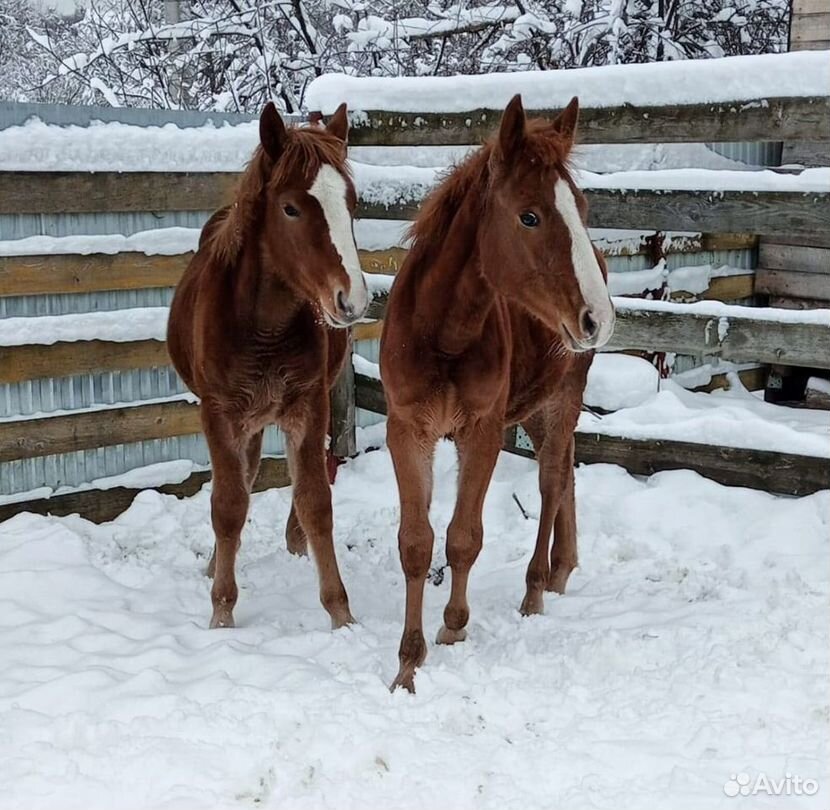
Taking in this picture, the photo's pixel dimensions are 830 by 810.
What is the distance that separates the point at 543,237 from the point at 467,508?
118cm

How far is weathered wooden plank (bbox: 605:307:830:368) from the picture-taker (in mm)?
4797

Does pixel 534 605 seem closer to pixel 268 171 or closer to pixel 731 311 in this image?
pixel 731 311

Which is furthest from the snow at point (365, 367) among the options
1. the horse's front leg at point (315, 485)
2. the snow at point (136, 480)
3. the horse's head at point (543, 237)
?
the horse's head at point (543, 237)

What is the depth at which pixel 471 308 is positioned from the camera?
3.58m

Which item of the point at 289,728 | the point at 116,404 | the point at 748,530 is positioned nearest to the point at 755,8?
the point at 748,530

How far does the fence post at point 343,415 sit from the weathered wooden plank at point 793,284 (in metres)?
4.28

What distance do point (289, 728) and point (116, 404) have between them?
3.17 metres

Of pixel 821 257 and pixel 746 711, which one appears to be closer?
pixel 746 711

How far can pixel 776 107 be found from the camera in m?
4.55

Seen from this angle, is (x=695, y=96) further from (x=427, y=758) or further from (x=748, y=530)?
(x=427, y=758)

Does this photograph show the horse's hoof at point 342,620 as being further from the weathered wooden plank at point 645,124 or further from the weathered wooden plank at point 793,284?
the weathered wooden plank at point 793,284

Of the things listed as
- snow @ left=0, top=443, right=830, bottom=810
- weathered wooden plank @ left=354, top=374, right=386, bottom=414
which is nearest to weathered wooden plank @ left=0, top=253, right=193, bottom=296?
snow @ left=0, top=443, right=830, bottom=810

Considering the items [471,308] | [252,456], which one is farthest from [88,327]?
[471,308]

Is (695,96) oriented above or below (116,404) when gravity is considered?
above
